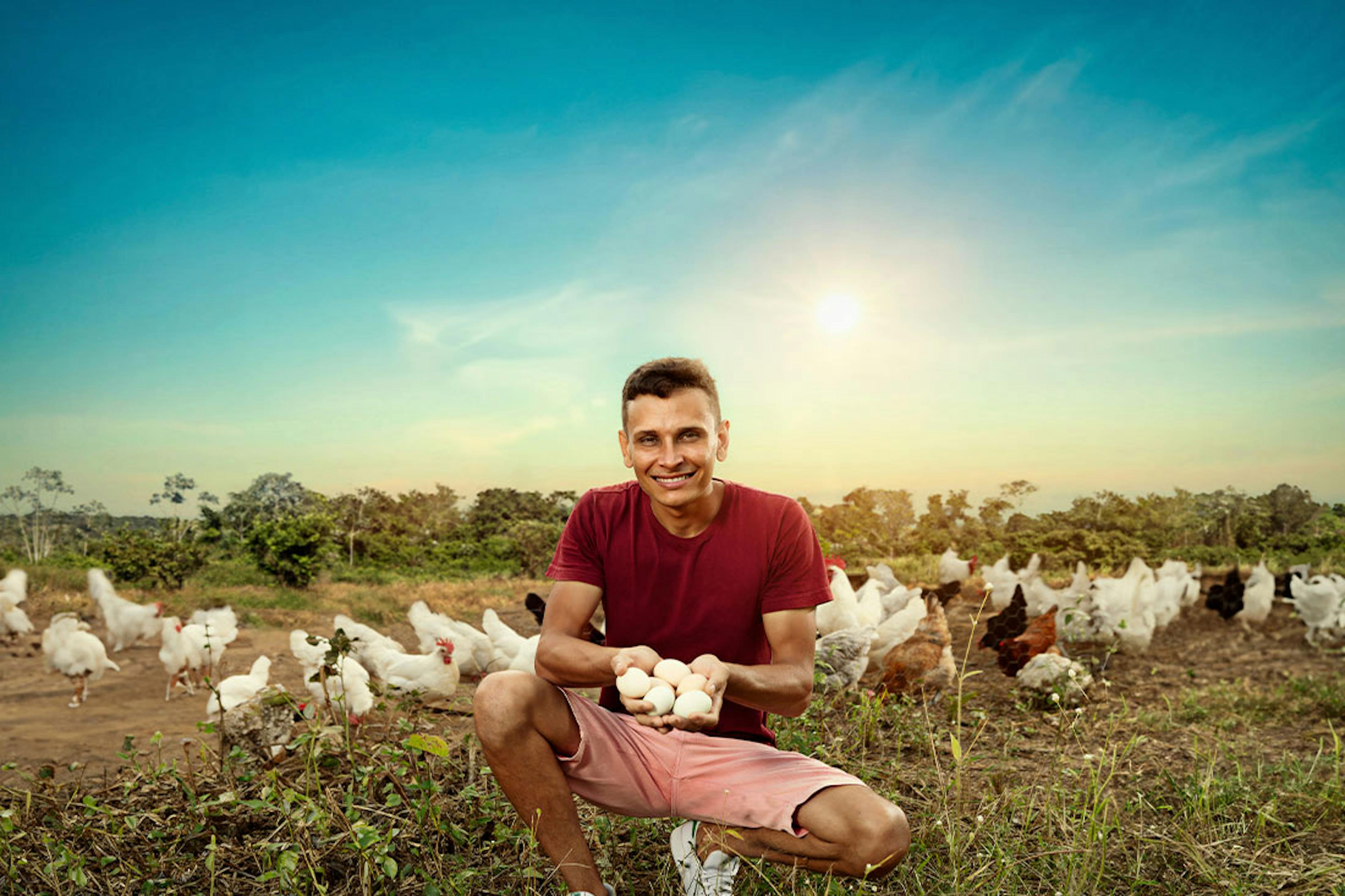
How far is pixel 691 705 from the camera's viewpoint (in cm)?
230

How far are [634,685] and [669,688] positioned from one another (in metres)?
0.11

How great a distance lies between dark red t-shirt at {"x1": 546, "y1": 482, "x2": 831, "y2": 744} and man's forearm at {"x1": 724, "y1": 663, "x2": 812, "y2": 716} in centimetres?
24

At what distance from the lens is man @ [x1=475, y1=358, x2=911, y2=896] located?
8.52ft

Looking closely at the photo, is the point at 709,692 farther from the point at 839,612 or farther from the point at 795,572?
the point at 839,612

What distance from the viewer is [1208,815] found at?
3.43 meters

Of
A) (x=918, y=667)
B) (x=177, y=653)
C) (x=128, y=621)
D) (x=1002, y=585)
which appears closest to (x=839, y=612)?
(x=918, y=667)

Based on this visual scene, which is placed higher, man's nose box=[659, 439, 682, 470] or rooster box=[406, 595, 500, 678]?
man's nose box=[659, 439, 682, 470]

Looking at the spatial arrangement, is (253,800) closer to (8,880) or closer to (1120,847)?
(8,880)

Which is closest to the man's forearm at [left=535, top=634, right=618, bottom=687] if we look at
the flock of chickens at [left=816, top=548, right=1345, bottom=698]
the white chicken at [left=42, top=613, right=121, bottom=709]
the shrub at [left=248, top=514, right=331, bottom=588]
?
the flock of chickens at [left=816, top=548, right=1345, bottom=698]

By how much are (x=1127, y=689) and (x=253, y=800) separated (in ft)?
21.2

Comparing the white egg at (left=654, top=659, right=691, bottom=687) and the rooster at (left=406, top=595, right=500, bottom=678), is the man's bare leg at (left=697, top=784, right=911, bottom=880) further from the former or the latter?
the rooster at (left=406, top=595, right=500, bottom=678)

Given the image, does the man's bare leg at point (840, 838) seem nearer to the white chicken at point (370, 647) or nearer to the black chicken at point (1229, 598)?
the white chicken at point (370, 647)

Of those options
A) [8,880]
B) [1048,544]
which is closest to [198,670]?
[8,880]

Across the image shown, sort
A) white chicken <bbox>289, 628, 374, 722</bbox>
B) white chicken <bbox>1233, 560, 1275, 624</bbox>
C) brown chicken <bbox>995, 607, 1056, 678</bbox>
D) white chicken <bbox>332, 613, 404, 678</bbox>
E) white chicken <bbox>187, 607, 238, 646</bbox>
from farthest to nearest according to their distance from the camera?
white chicken <bbox>1233, 560, 1275, 624</bbox> → white chicken <bbox>187, 607, 238, 646</bbox> → white chicken <bbox>332, 613, 404, 678</bbox> → brown chicken <bbox>995, 607, 1056, 678</bbox> → white chicken <bbox>289, 628, 374, 722</bbox>
